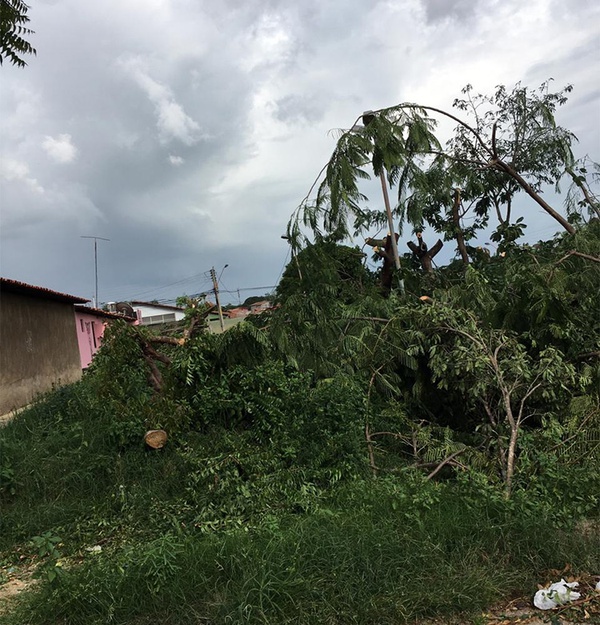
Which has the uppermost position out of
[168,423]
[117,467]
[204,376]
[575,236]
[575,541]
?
[575,236]

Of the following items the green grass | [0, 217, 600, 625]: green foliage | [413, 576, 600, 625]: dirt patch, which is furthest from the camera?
[0, 217, 600, 625]: green foliage

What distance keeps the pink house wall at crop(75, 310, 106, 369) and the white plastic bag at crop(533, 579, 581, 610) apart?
1478 centimetres

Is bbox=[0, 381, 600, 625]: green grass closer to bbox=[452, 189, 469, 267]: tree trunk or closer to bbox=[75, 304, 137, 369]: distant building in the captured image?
bbox=[452, 189, 469, 267]: tree trunk

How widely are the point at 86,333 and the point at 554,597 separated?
54.6 feet

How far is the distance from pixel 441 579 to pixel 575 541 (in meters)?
0.89

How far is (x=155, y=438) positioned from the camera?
15.0 ft

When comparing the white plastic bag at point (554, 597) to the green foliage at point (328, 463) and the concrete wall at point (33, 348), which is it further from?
the concrete wall at point (33, 348)

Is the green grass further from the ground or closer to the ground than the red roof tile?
closer to the ground

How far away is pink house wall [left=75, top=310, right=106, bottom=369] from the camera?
622 inches

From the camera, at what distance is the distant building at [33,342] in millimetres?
9258

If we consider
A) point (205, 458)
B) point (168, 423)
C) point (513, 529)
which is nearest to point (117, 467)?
point (168, 423)

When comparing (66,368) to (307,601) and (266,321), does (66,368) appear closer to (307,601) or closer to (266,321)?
(266,321)

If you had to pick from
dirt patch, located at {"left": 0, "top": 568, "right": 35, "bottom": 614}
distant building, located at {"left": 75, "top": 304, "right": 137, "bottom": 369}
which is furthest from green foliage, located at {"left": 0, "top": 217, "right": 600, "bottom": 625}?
distant building, located at {"left": 75, "top": 304, "right": 137, "bottom": 369}

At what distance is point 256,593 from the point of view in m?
2.46
